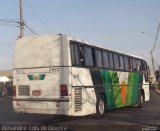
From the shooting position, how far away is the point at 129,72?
21.8m

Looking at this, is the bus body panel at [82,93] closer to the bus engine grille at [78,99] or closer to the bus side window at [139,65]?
the bus engine grille at [78,99]

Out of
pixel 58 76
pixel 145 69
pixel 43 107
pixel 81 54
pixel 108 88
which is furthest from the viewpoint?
pixel 145 69

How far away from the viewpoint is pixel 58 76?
1470cm

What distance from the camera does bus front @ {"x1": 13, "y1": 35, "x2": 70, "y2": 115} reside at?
1458 cm

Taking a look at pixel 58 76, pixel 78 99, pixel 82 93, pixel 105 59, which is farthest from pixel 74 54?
pixel 105 59

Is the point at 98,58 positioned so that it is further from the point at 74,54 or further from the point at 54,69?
the point at 54,69

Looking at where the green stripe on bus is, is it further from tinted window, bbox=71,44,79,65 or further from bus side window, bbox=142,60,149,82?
bus side window, bbox=142,60,149,82

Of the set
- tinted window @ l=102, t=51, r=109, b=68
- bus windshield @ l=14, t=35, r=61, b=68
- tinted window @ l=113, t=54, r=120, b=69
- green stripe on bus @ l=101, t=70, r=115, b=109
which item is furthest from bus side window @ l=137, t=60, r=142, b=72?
bus windshield @ l=14, t=35, r=61, b=68

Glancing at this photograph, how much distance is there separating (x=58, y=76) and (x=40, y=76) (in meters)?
0.83

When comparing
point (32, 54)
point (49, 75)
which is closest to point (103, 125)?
point (49, 75)

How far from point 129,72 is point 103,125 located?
7712 mm

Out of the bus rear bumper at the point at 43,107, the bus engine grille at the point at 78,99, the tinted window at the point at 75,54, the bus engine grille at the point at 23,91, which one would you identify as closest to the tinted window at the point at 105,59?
the tinted window at the point at 75,54

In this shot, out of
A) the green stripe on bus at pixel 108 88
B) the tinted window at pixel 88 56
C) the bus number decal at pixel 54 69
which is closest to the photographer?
the bus number decal at pixel 54 69

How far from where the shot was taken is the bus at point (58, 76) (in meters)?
14.6
